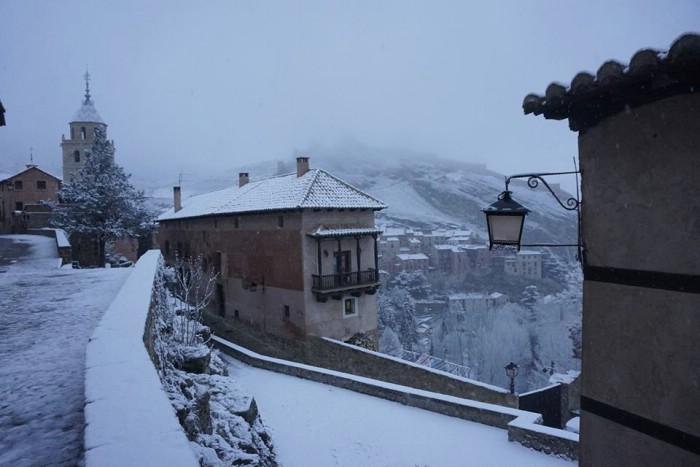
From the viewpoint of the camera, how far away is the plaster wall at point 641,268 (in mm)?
3037

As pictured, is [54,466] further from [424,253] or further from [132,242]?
[424,253]

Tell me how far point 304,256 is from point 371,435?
894 cm

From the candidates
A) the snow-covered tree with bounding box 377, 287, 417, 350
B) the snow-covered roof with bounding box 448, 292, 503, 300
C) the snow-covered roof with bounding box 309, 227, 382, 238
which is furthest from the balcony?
the snow-covered roof with bounding box 448, 292, 503, 300

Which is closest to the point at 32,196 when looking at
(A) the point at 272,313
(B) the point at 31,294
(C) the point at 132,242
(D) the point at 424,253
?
(C) the point at 132,242

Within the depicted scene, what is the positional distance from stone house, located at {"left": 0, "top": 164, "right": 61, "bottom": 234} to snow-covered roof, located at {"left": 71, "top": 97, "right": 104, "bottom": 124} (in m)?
12.2

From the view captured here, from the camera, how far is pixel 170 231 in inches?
1222

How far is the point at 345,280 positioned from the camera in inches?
733

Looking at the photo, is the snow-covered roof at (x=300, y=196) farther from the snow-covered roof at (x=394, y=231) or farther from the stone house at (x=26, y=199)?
the snow-covered roof at (x=394, y=231)

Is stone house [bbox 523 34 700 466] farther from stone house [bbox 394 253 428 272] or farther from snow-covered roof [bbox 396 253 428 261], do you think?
snow-covered roof [bbox 396 253 428 261]

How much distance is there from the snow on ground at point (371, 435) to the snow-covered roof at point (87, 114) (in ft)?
149

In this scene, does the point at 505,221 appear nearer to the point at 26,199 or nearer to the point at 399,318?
the point at 26,199

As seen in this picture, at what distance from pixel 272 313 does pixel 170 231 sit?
1492cm

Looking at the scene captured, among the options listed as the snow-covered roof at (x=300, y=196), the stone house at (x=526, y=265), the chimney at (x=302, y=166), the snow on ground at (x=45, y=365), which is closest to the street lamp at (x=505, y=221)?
the snow on ground at (x=45, y=365)

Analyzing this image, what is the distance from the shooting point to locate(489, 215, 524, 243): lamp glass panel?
4469mm
